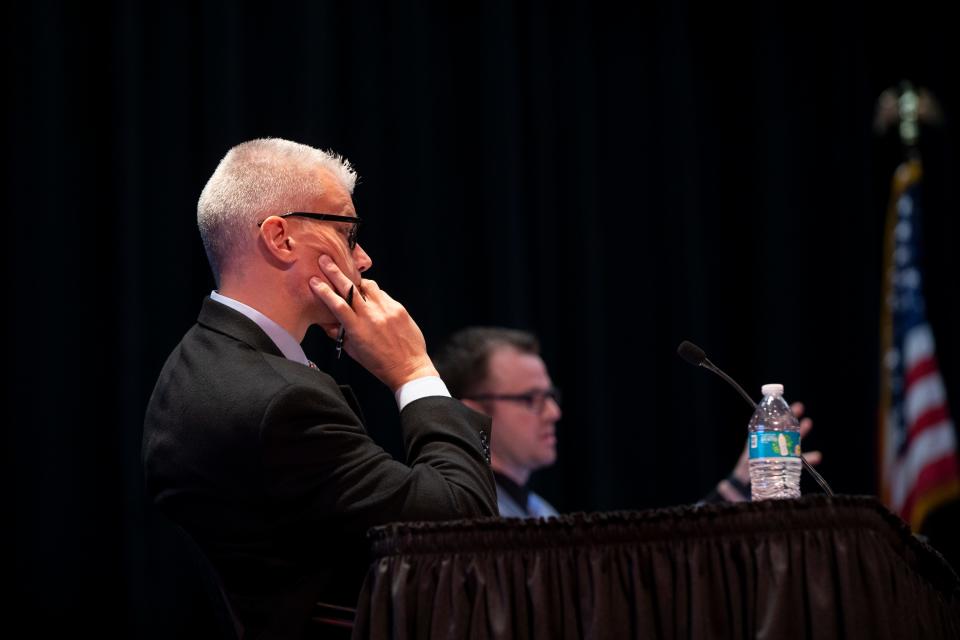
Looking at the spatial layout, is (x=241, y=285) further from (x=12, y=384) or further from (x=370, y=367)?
(x=12, y=384)

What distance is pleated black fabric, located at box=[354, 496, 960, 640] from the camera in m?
1.23

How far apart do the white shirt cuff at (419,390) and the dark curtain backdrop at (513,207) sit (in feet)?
5.84

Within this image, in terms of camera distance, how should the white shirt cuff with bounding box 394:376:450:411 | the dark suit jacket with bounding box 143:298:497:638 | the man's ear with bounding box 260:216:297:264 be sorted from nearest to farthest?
the dark suit jacket with bounding box 143:298:497:638, the white shirt cuff with bounding box 394:376:450:411, the man's ear with bounding box 260:216:297:264

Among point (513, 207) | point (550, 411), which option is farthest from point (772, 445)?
point (513, 207)

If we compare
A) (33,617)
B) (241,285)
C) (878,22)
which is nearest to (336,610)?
(241,285)

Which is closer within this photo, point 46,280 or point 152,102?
point 46,280

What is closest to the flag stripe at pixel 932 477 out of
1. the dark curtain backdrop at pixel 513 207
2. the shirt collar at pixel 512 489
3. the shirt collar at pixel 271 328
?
the dark curtain backdrop at pixel 513 207

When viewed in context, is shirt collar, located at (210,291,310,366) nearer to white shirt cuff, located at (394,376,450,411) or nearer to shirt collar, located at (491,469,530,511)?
white shirt cuff, located at (394,376,450,411)

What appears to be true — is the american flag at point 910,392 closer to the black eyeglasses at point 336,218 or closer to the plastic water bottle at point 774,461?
the plastic water bottle at point 774,461

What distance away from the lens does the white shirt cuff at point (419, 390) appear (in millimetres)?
1716

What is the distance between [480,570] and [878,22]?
456 cm

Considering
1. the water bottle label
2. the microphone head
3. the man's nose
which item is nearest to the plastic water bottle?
the water bottle label

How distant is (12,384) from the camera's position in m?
3.24

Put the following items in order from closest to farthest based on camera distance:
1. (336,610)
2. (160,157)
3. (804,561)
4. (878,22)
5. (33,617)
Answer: (804,561)
(336,610)
(33,617)
(160,157)
(878,22)
